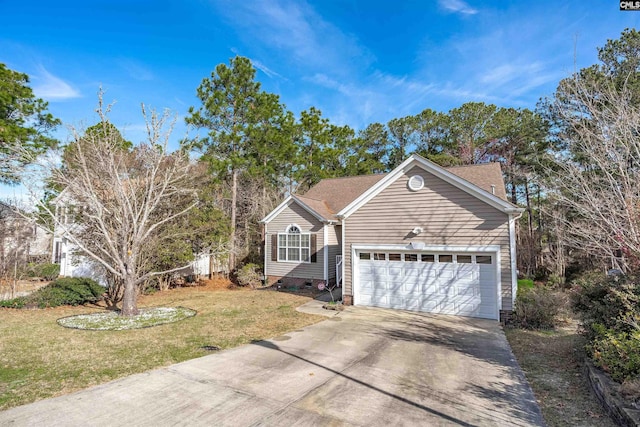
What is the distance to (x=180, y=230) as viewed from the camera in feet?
53.6

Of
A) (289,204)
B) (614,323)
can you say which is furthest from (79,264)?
(614,323)

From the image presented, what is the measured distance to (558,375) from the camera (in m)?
6.34

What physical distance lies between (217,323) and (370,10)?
44.7 ft

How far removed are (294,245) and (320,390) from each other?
1235cm

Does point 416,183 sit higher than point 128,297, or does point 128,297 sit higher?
point 416,183

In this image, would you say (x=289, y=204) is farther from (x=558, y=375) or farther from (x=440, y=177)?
(x=558, y=375)

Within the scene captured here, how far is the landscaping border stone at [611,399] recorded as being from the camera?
410 centimetres

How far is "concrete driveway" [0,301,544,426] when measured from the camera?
15.1 feet

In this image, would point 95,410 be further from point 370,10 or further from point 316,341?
point 370,10

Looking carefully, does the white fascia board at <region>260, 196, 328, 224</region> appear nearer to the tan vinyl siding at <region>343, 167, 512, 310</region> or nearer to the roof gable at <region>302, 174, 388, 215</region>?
the roof gable at <region>302, 174, 388, 215</region>

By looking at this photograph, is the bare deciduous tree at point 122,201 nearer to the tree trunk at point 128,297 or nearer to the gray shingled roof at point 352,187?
the tree trunk at point 128,297

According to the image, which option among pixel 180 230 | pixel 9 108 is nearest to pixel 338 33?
pixel 180 230

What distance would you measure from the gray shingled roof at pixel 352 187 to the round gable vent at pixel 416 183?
3.05m

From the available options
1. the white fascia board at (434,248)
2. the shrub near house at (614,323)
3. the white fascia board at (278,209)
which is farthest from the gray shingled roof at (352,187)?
the shrub near house at (614,323)
